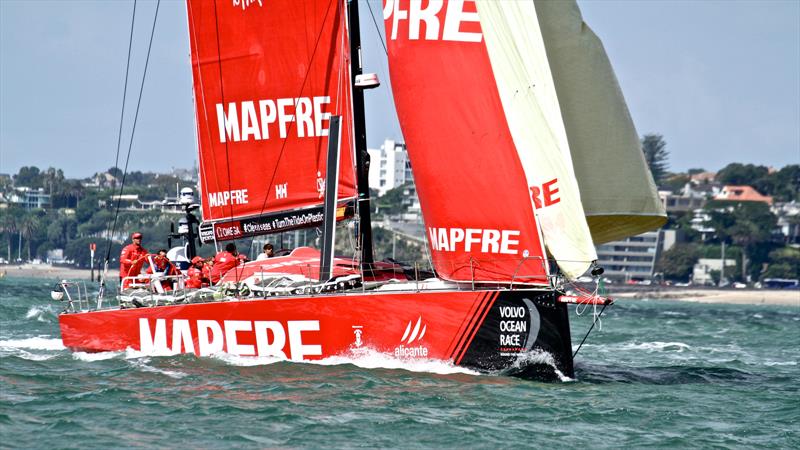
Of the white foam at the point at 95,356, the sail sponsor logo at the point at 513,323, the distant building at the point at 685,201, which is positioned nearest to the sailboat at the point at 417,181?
the sail sponsor logo at the point at 513,323

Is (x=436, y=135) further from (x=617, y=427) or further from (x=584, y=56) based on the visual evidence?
(x=617, y=427)

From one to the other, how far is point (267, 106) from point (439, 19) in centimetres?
418

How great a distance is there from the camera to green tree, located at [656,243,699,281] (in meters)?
130

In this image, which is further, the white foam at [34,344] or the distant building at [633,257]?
the distant building at [633,257]

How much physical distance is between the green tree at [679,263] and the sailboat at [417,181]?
112349mm

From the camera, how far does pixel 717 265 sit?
128 m

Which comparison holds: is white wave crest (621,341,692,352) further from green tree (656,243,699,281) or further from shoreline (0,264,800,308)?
green tree (656,243,699,281)

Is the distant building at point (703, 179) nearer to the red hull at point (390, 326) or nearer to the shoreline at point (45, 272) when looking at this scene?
the shoreline at point (45, 272)

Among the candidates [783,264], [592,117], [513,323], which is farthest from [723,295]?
[513,323]

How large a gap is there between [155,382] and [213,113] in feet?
19.4

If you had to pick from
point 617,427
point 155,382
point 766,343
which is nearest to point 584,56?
point 617,427

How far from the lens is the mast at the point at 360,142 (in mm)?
19203

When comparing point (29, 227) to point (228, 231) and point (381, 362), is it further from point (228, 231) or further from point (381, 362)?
point (381, 362)

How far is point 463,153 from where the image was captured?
56.0ft
